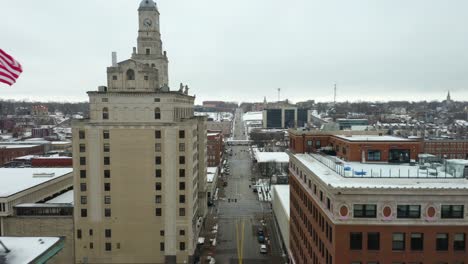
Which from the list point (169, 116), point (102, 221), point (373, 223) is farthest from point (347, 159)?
point (102, 221)

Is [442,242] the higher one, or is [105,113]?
[105,113]

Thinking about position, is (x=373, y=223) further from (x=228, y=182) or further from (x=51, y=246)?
(x=228, y=182)

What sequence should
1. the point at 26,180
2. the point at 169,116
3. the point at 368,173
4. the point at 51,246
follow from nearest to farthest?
Result: the point at 51,246
the point at 368,173
the point at 169,116
the point at 26,180

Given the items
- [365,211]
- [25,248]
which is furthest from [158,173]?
[365,211]

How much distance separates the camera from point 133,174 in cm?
6047

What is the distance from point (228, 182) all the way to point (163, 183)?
71.5m

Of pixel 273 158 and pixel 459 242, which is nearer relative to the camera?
pixel 459 242

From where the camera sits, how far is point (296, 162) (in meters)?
50.0

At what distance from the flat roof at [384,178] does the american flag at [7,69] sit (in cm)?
2570

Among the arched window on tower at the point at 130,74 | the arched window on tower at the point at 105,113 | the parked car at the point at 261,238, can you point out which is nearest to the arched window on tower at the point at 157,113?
the arched window on tower at the point at 130,74

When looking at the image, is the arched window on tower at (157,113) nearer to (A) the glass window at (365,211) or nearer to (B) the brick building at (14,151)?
(A) the glass window at (365,211)

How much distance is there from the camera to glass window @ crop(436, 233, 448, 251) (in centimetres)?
3069

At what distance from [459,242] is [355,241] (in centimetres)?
850

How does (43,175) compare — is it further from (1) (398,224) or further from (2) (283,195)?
(1) (398,224)
